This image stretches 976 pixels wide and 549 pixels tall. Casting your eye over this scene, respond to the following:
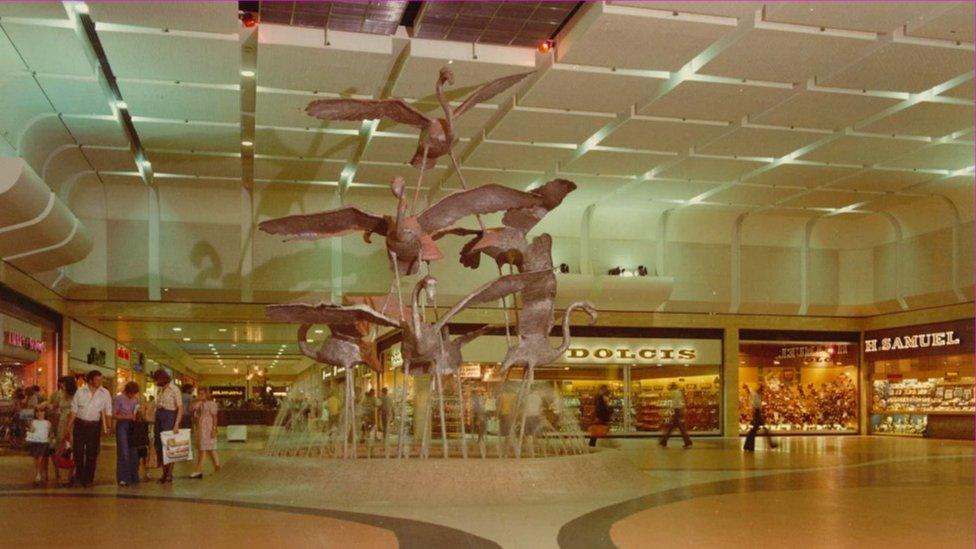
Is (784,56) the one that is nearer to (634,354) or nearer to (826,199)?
(826,199)

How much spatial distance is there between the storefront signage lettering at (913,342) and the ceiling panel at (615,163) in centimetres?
937

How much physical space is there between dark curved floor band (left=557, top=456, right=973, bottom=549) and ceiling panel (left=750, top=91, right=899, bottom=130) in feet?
18.4

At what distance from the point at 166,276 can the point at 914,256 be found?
707 inches

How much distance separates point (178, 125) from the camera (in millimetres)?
17625

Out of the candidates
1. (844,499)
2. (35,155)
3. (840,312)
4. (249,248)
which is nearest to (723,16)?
(844,499)

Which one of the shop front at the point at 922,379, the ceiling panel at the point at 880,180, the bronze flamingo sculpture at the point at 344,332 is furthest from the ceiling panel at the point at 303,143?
the shop front at the point at 922,379

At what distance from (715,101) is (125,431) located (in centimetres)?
986

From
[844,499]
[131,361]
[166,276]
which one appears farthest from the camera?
[131,361]

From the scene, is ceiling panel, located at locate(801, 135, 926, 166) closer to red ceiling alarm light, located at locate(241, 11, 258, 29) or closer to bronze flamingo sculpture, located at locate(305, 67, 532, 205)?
bronze flamingo sculpture, located at locate(305, 67, 532, 205)

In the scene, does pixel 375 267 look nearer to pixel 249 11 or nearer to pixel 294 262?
pixel 294 262

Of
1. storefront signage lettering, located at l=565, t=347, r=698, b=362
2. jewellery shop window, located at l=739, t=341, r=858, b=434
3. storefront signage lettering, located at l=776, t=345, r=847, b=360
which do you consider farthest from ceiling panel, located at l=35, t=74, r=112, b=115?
storefront signage lettering, located at l=776, t=345, r=847, b=360

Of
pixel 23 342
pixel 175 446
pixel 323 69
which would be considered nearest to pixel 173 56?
pixel 323 69

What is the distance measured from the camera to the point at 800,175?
21.3 meters

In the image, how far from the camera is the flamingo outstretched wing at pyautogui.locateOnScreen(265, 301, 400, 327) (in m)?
11.1
